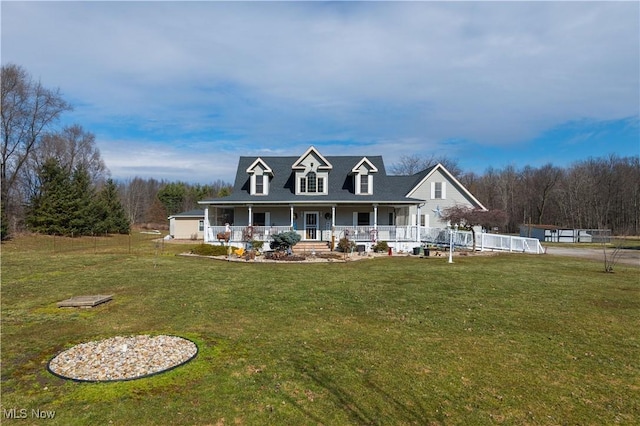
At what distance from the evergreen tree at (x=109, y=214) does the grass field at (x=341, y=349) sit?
96.5 feet

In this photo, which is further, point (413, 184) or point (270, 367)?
point (413, 184)

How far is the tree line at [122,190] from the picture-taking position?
114 feet

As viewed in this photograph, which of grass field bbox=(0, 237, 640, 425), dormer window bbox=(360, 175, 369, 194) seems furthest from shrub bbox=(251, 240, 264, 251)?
grass field bbox=(0, 237, 640, 425)

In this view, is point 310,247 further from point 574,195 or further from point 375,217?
point 574,195

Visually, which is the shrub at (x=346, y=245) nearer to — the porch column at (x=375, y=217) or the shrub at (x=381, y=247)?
the shrub at (x=381, y=247)

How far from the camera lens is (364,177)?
26.7 m

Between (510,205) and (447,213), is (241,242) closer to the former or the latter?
(447,213)

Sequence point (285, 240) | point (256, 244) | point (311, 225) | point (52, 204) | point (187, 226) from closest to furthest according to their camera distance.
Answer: point (285, 240) < point (256, 244) < point (311, 225) < point (52, 204) < point (187, 226)

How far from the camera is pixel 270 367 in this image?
5.64 meters

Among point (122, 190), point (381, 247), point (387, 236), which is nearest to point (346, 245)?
point (381, 247)

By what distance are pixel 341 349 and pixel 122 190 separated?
329 feet

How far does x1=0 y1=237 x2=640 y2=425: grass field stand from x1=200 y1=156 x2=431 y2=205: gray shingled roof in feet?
38.6

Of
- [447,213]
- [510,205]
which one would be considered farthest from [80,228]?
[510,205]

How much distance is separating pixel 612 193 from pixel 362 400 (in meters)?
74.4
